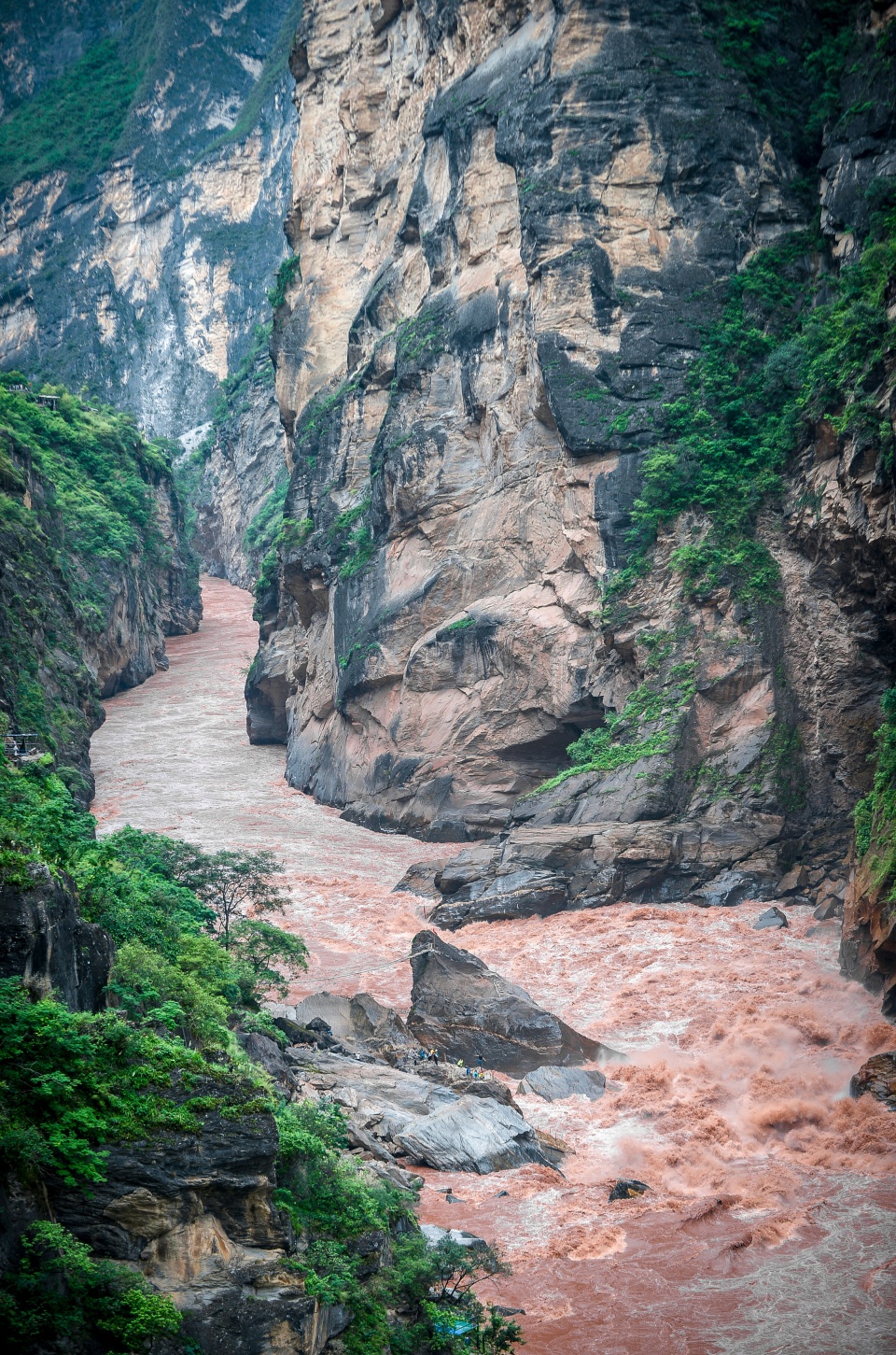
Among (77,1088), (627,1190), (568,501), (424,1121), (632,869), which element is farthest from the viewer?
(568,501)

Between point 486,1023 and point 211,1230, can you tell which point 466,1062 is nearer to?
point 486,1023

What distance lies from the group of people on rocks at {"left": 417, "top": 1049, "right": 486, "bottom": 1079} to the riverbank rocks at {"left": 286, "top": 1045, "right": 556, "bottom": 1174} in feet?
3.16

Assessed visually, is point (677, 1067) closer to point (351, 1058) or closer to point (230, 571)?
point (351, 1058)

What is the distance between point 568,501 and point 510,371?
485 cm

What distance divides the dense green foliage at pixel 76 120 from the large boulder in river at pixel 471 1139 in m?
91.6

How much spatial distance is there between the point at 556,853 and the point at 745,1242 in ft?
47.6

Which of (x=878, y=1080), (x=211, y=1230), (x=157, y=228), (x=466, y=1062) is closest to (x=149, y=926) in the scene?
(x=211, y=1230)

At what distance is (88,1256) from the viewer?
7.96 metres

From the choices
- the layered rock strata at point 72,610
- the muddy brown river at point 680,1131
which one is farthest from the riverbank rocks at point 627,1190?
the layered rock strata at point 72,610

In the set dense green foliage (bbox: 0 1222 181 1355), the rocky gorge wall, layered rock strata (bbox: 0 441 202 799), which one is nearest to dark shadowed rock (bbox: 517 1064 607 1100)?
the rocky gorge wall

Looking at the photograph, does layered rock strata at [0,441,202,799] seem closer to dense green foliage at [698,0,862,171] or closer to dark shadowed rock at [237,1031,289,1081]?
dark shadowed rock at [237,1031,289,1081]

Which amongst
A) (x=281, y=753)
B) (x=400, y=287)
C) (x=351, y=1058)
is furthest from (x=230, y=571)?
(x=351, y=1058)

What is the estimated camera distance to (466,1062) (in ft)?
64.8

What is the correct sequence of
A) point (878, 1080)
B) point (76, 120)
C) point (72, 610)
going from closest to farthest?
point (878, 1080) → point (72, 610) → point (76, 120)
